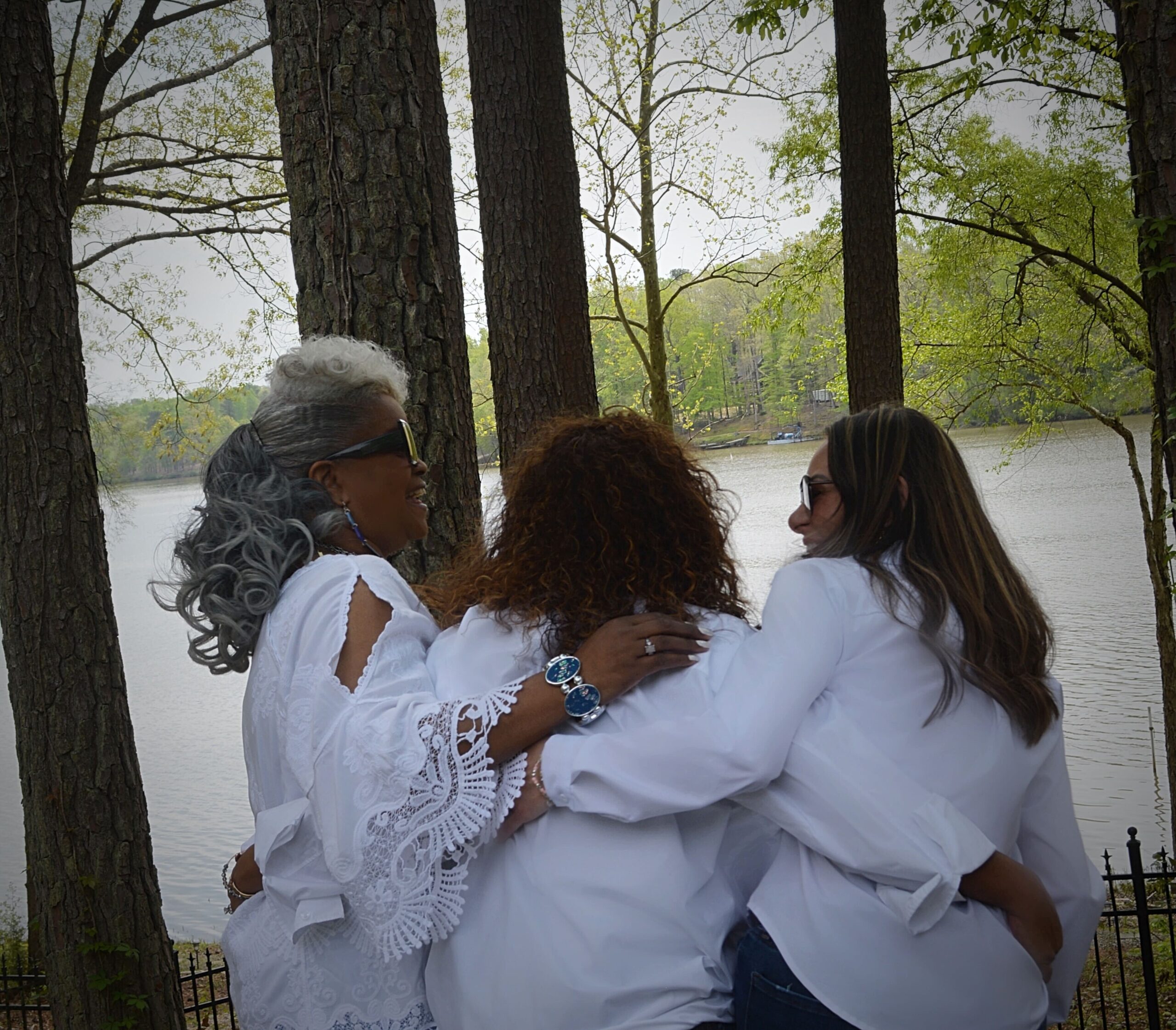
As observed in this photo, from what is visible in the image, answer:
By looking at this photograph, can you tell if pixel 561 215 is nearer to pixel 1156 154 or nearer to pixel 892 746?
pixel 1156 154

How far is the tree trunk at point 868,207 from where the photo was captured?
626cm

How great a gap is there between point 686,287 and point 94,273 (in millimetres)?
7368

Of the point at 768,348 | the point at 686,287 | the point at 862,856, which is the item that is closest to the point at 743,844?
the point at 862,856

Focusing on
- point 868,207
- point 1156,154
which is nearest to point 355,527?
point 1156,154

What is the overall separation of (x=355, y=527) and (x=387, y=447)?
18 centimetres

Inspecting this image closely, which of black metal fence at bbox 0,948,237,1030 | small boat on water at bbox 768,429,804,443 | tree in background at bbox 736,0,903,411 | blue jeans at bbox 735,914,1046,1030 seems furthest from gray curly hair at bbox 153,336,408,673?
small boat on water at bbox 768,429,804,443

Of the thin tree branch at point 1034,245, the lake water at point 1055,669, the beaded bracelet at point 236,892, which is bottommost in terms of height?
the lake water at point 1055,669

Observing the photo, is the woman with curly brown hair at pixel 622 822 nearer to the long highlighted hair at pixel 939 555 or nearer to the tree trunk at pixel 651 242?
the long highlighted hair at pixel 939 555

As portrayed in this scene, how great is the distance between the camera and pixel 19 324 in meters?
4.05

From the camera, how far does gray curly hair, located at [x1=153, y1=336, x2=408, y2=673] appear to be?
1925 mm

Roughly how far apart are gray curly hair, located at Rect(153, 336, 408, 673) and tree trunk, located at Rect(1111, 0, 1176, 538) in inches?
87.1

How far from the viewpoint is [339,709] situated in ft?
5.75

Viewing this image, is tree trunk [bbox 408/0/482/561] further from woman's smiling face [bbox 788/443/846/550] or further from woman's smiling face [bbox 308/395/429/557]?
woman's smiling face [bbox 788/443/846/550]

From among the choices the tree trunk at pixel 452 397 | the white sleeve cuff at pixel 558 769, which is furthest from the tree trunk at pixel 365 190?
the white sleeve cuff at pixel 558 769
